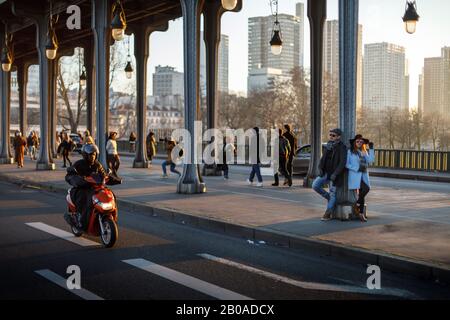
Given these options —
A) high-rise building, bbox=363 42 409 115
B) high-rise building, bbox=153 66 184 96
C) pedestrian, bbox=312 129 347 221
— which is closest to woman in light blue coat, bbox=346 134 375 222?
pedestrian, bbox=312 129 347 221

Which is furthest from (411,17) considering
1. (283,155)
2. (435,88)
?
(435,88)

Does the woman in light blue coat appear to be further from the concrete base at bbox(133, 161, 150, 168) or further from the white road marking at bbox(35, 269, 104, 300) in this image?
the concrete base at bbox(133, 161, 150, 168)

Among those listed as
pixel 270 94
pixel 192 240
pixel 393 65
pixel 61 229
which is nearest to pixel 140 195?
pixel 61 229

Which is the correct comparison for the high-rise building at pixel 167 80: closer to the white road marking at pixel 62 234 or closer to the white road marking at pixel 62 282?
the white road marking at pixel 62 234

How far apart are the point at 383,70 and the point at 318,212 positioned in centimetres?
10464

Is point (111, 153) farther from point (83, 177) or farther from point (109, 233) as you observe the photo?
point (109, 233)

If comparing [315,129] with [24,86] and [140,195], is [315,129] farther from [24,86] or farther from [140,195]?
[24,86]

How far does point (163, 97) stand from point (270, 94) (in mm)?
83462

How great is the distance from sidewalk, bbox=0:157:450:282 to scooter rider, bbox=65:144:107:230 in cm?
257

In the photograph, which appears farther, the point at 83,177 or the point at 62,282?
the point at 83,177

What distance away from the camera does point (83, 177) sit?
28.4 feet

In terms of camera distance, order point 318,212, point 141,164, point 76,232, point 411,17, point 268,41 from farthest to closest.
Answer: point 268,41, point 141,164, point 411,17, point 318,212, point 76,232

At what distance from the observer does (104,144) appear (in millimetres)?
19734

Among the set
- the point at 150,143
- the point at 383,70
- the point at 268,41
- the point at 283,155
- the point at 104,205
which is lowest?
the point at 104,205
